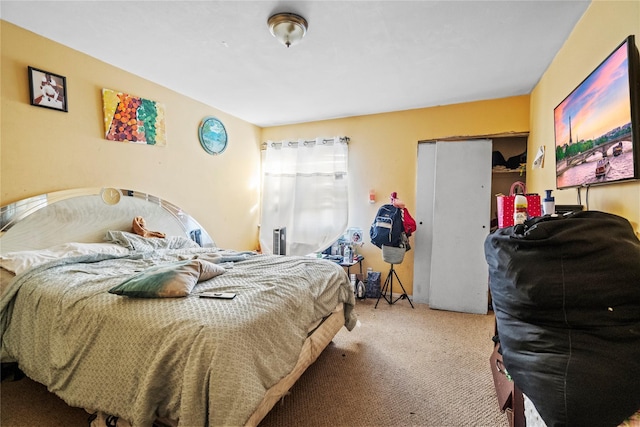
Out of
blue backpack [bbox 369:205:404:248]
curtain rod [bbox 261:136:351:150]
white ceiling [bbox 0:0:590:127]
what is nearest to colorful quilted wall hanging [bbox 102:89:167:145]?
Result: white ceiling [bbox 0:0:590:127]

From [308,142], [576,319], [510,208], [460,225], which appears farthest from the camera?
[308,142]

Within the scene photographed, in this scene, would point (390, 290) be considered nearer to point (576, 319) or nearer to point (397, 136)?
point (397, 136)

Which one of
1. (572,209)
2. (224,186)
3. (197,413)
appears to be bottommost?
(197,413)

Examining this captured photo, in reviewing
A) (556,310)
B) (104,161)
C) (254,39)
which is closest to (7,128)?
(104,161)

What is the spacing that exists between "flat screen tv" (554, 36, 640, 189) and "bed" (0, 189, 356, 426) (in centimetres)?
168

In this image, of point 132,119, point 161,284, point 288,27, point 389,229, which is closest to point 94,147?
point 132,119

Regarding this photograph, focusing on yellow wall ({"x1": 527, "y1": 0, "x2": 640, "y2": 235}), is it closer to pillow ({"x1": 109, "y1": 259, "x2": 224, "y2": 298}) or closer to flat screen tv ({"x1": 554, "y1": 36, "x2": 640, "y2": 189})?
flat screen tv ({"x1": 554, "y1": 36, "x2": 640, "y2": 189})

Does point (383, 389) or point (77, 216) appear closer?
point (383, 389)

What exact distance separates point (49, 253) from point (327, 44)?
2.59 m

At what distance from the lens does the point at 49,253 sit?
201 cm

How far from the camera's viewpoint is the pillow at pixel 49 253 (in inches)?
71.1

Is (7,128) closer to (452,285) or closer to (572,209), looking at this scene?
(572,209)

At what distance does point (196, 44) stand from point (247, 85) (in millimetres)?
778

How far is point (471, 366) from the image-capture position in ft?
7.01
